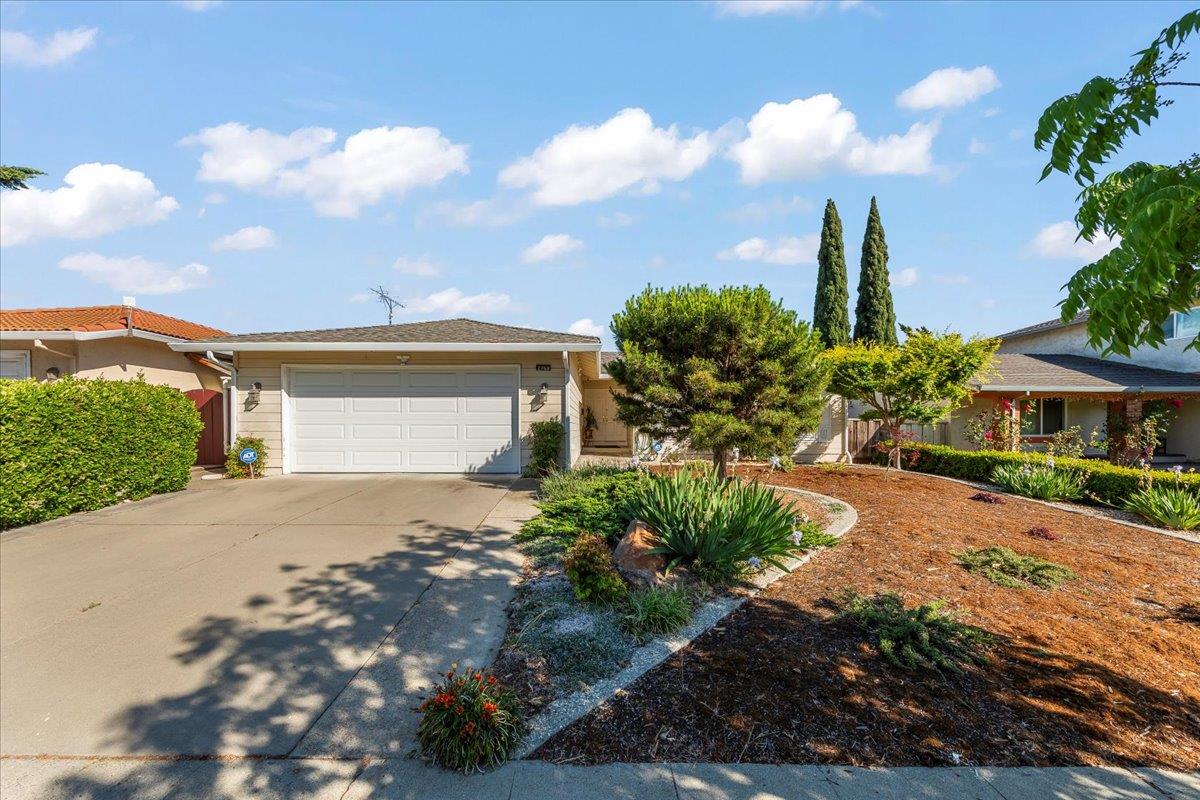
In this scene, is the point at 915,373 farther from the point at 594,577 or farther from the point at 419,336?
the point at 419,336

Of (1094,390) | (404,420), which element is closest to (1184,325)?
(1094,390)

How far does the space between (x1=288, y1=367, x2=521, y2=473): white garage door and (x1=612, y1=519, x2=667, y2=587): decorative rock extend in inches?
247

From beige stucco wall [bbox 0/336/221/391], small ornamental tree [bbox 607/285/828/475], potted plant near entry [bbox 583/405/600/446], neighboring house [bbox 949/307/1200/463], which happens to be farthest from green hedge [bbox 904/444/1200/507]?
beige stucco wall [bbox 0/336/221/391]

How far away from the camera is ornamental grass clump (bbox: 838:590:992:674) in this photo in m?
3.42

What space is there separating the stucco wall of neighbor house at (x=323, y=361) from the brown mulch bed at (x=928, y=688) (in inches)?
279

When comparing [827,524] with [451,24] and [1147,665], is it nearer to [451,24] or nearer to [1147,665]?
[1147,665]

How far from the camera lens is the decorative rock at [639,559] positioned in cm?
471

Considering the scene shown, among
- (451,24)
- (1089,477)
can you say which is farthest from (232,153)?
(1089,477)

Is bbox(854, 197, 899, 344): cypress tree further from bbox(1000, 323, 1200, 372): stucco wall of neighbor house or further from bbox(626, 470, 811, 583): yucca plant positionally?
bbox(626, 470, 811, 583): yucca plant

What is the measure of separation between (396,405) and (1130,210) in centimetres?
1132

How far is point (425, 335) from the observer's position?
11.6 metres

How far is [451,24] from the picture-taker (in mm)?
7566

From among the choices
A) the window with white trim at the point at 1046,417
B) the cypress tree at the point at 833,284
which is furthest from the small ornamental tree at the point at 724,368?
the cypress tree at the point at 833,284

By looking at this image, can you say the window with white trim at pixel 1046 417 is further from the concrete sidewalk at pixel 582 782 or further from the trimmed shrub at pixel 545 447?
the concrete sidewalk at pixel 582 782
